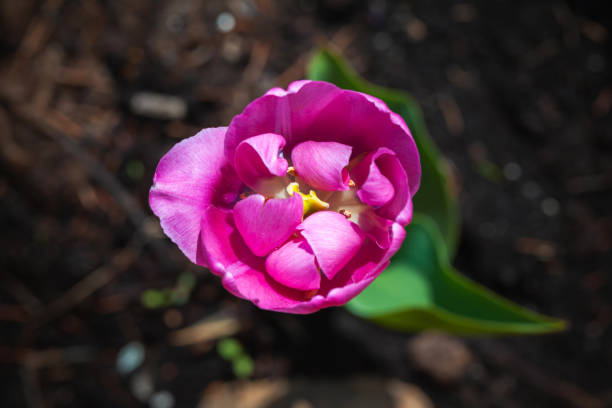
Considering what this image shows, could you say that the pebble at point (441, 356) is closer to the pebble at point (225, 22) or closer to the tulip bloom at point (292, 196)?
the tulip bloom at point (292, 196)

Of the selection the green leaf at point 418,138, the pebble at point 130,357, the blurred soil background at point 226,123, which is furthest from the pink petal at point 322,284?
the pebble at point 130,357

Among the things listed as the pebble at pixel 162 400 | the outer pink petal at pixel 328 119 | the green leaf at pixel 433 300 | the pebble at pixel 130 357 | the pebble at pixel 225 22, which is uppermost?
the outer pink petal at pixel 328 119

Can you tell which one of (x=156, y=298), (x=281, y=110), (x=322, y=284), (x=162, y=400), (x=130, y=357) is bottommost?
(x=162, y=400)

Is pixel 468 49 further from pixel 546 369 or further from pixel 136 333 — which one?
pixel 136 333

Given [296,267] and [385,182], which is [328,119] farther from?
[296,267]

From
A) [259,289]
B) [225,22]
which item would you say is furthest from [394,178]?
[225,22]
